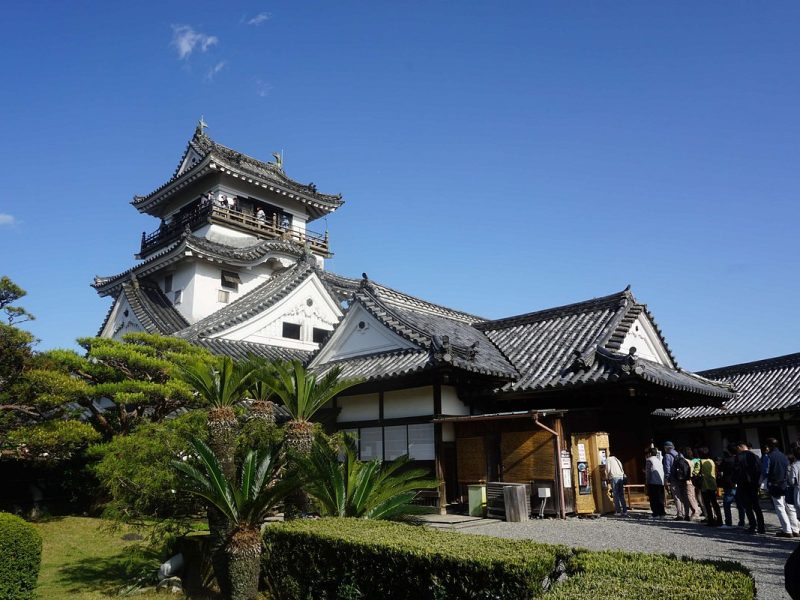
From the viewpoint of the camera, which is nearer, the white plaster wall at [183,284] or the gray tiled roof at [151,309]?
the gray tiled roof at [151,309]

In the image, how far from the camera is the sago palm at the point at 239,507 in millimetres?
8977

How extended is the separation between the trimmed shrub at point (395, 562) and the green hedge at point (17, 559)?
3436 millimetres

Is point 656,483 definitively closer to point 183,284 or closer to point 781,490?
point 781,490

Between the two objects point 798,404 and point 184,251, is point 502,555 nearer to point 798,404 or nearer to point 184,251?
point 798,404

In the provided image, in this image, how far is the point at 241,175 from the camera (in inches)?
1193

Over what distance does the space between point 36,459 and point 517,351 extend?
14.7 m

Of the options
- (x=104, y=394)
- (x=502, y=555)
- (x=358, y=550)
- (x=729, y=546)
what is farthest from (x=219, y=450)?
(x=729, y=546)


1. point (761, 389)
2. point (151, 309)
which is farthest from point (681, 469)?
point (151, 309)

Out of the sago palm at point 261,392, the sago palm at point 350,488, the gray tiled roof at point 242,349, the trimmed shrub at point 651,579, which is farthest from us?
the gray tiled roof at point 242,349

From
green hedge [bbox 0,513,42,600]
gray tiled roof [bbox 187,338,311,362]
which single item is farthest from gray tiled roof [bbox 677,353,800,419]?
green hedge [bbox 0,513,42,600]

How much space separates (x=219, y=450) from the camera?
10.5 meters

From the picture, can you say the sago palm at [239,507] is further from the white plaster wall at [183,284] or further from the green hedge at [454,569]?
the white plaster wall at [183,284]

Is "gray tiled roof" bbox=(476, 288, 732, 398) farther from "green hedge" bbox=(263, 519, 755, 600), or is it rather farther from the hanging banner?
"green hedge" bbox=(263, 519, 755, 600)

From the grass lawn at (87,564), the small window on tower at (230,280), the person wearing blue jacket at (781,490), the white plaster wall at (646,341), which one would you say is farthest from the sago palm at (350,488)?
the small window on tower at (230,280)
